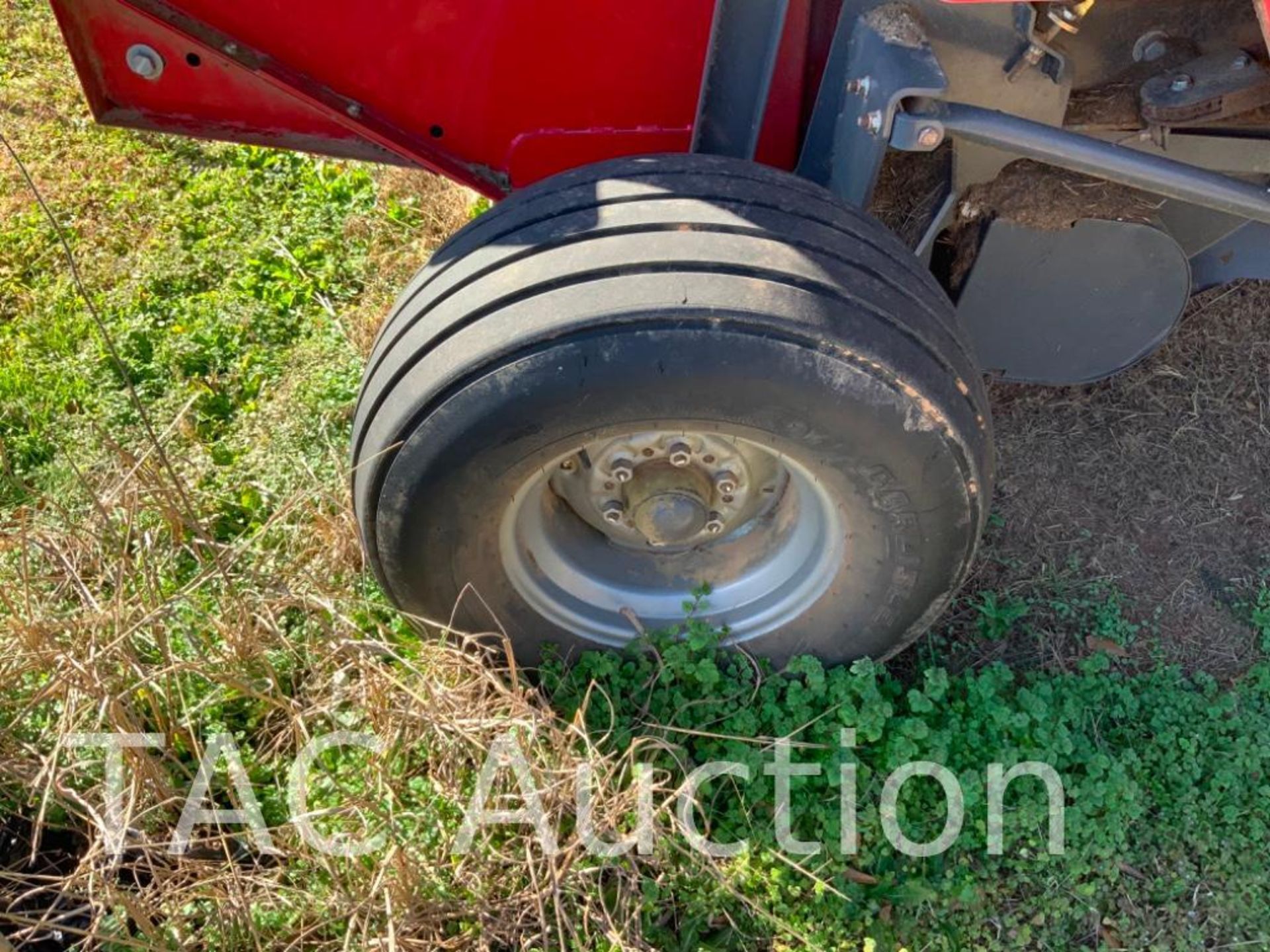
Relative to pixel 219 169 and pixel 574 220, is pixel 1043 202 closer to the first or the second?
pixel 574 220

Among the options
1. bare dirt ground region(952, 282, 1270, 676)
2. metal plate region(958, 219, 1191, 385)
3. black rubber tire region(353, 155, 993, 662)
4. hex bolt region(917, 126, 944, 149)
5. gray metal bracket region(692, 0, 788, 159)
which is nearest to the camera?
Answer: black rubber tire region(353, 155, 993, 662)

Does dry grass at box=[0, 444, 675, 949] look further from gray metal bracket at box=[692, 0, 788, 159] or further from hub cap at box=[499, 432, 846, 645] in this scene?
gray metal bracket at box=[692, 0, 788, 159]

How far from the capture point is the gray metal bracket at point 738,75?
257cm

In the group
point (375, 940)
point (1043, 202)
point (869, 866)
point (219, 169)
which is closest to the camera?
point (375, 940)

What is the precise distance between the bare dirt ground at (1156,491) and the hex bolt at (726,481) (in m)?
0.84

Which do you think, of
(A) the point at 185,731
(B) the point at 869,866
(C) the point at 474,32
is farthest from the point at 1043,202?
(A) the point at 185,731

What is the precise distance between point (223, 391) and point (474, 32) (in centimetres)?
152

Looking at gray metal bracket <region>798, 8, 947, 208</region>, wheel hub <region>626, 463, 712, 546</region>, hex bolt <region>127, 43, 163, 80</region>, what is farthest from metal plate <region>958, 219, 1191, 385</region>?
hex bolt <region>127, 43, 163, 80</region>

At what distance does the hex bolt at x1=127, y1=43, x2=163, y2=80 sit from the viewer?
2645mm

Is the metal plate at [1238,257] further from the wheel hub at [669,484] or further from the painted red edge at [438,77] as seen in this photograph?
the wheel hub at [669,484]

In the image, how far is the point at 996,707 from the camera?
2.77m

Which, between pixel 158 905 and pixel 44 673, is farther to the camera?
pixel 44 673

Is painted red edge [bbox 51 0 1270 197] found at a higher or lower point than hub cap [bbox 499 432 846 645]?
higher

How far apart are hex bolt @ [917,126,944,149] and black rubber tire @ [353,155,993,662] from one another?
7.2 inches
